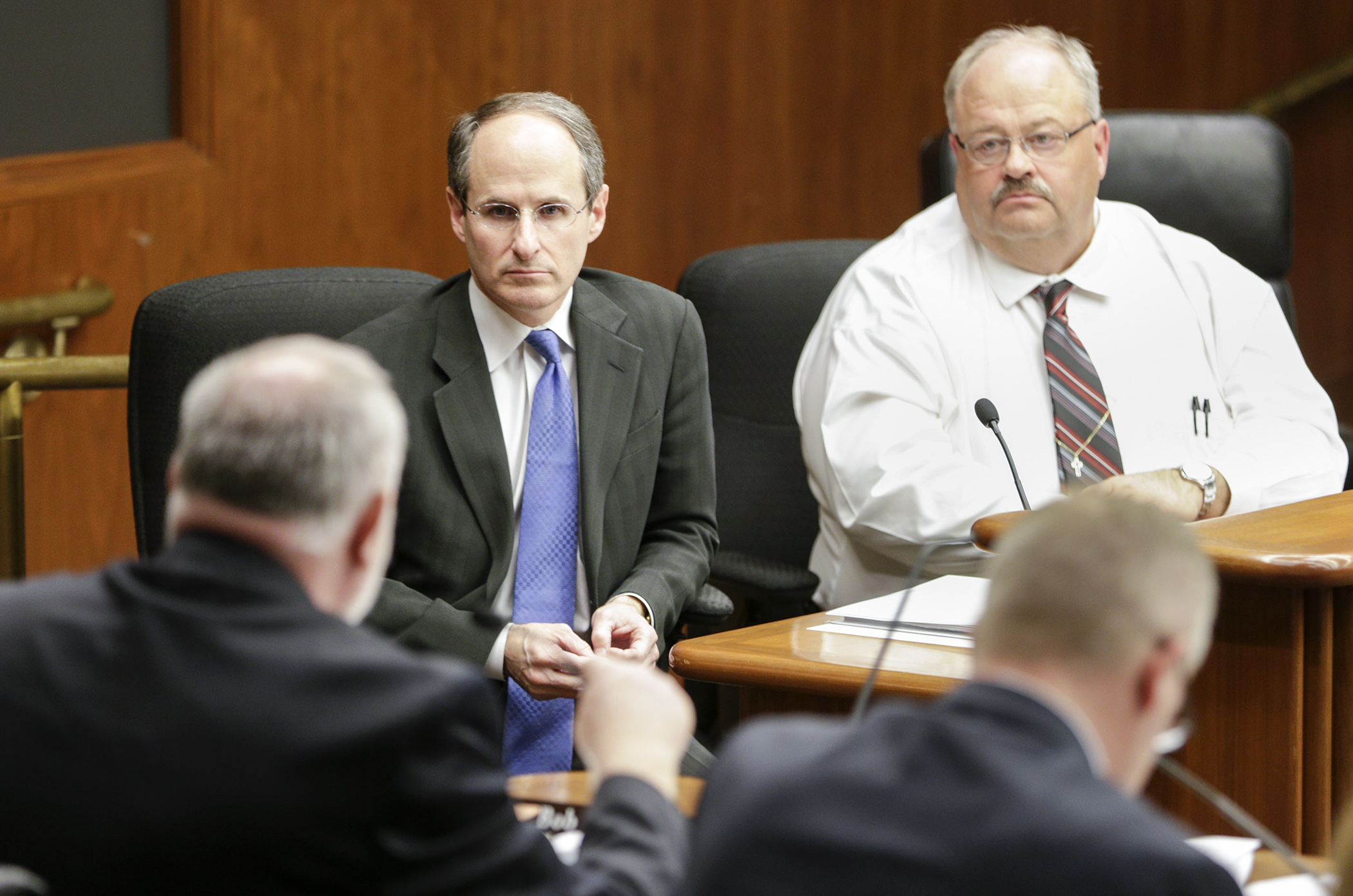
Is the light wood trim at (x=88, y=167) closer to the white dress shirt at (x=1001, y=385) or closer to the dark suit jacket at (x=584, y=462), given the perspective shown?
the dark suit jacket at (x=584, y=462)

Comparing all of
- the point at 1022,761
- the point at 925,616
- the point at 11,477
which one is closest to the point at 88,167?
the point at 11,477

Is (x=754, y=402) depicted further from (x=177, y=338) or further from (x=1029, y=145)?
(x=177, y=338)

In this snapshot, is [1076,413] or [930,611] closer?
[930,611]

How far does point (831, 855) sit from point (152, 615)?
44 cm

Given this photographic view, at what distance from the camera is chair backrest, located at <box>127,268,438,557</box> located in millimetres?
2020

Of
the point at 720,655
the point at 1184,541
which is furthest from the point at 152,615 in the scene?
the point at 720,655

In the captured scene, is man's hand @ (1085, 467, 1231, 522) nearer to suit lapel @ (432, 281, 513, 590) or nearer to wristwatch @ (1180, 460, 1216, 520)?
wristwatch @ (1180, 460, 1216, 520)

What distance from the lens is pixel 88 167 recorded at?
2990 millimetres

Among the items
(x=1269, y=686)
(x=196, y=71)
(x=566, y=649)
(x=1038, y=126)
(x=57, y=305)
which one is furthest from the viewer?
(x=196, y=71)

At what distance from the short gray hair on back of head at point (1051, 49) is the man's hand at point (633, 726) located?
174 centimetres

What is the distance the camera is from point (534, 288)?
200cm

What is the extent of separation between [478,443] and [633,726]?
875 mm

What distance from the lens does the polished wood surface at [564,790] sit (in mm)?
1325

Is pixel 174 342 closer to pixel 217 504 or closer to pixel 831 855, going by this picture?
pixel 217 504
